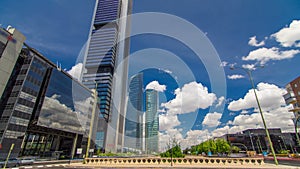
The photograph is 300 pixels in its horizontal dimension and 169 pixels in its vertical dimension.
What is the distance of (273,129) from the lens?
10856 cm

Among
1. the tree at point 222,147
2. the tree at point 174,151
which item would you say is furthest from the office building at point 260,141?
the tree at point 174,151

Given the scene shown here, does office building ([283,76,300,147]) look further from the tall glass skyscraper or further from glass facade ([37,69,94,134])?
the tall glass skyscraper

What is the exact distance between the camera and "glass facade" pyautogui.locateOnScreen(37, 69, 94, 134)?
1690 inches

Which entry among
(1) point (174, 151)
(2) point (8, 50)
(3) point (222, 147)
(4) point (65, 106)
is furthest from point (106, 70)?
(1) point (174, 151)

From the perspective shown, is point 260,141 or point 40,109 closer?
point 40,109

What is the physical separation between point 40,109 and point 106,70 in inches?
2736

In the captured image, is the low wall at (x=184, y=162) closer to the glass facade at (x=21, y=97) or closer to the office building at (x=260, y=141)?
the glass facade at (x=21, y=97)

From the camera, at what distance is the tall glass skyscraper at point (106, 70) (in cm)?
9669

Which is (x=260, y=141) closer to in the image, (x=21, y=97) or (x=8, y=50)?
(x=21, y=97)

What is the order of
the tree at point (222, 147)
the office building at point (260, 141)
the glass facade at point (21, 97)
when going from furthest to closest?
the office building at point (260, 141) → the tree at point (222, 147) → the glass facade at point (21, 97)

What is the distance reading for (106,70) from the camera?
108 metres

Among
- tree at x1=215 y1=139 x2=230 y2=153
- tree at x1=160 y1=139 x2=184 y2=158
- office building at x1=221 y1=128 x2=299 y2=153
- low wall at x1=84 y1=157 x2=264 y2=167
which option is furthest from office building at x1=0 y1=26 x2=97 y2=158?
office building at x1=221 y1=128 x2=299 y2=153

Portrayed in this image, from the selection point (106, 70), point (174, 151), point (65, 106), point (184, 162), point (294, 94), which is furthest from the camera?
point (106, 70)

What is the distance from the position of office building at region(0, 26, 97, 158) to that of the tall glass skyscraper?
3315 centimetres
